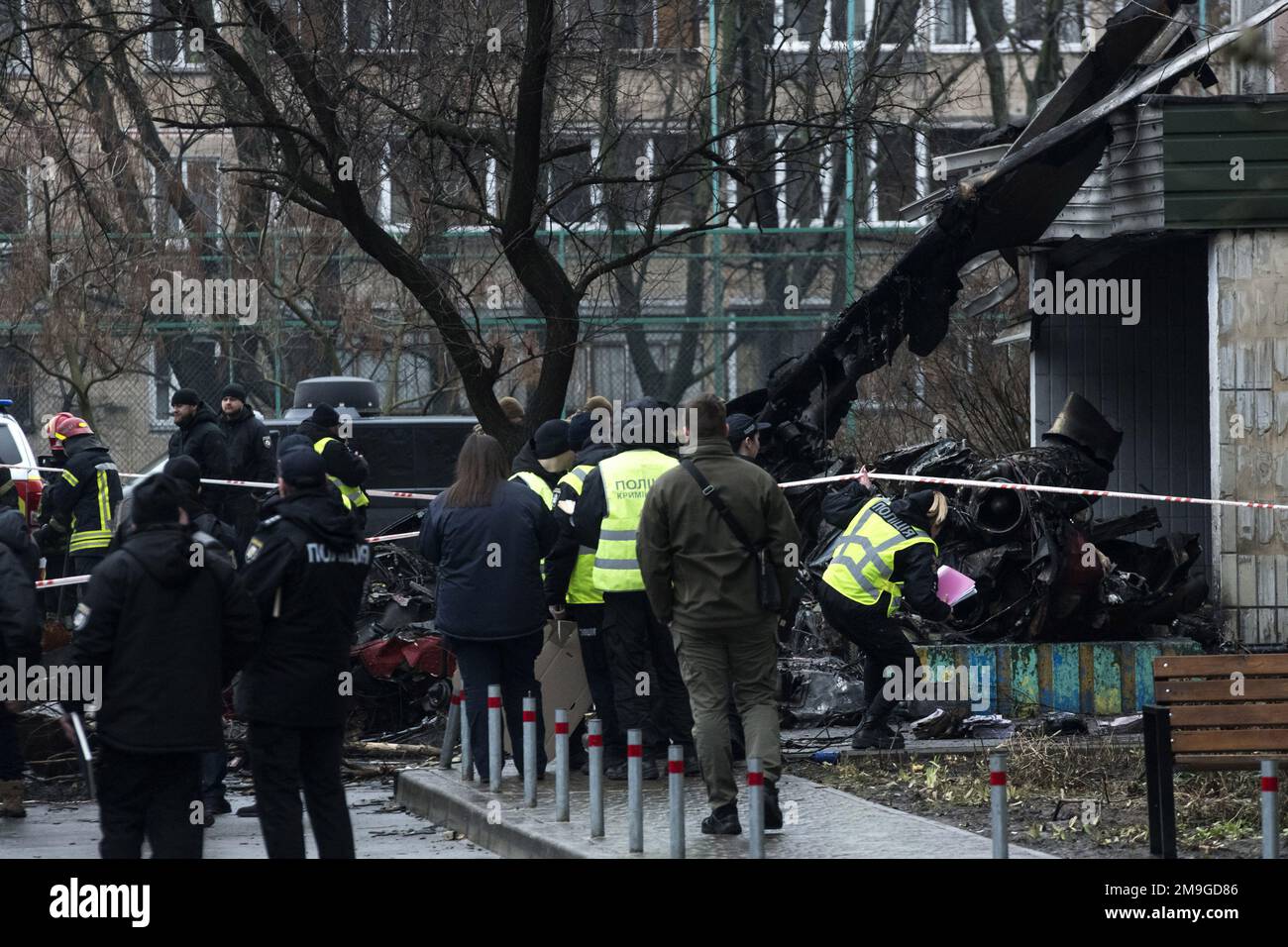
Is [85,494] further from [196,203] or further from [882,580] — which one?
[196,203]

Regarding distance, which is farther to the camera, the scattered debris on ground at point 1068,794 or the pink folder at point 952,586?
the pink folder at point 952,586

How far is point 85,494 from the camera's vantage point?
46.8 ft

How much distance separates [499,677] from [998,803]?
12.3 ft

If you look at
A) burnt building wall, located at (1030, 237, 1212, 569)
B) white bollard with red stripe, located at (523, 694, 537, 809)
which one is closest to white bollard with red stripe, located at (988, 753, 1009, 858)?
white bollard with red stripe, located at (523, 694, 537, 809)

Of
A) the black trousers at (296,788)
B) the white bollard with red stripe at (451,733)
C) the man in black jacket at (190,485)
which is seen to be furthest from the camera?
the white bollard with red stripe at (451,733)

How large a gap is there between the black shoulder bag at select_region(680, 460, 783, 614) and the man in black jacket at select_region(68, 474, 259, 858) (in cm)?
244

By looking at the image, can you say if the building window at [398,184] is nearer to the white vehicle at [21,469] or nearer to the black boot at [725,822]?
the white vehicle at [21,469]

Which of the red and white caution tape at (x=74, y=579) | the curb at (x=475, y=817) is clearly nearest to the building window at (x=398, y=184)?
the red and white caution tape at (x=74, y=579)

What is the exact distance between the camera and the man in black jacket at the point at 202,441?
14758 millimetres

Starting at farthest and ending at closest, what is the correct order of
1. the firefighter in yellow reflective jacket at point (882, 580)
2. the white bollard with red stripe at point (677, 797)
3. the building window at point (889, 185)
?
the building window at point (889, 185) < the firefighter in yellow reflective jacket at point (882, 580) < the white bollard with red stripe at point (677, 797)

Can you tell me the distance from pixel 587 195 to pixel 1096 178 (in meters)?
5.87

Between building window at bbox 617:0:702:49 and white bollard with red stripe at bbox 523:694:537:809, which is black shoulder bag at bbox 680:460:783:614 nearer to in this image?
white bollard with red stripe at bbox 523:694:537:809

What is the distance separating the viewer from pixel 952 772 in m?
10.7

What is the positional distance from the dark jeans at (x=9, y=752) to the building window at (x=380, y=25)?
5.11 meters
